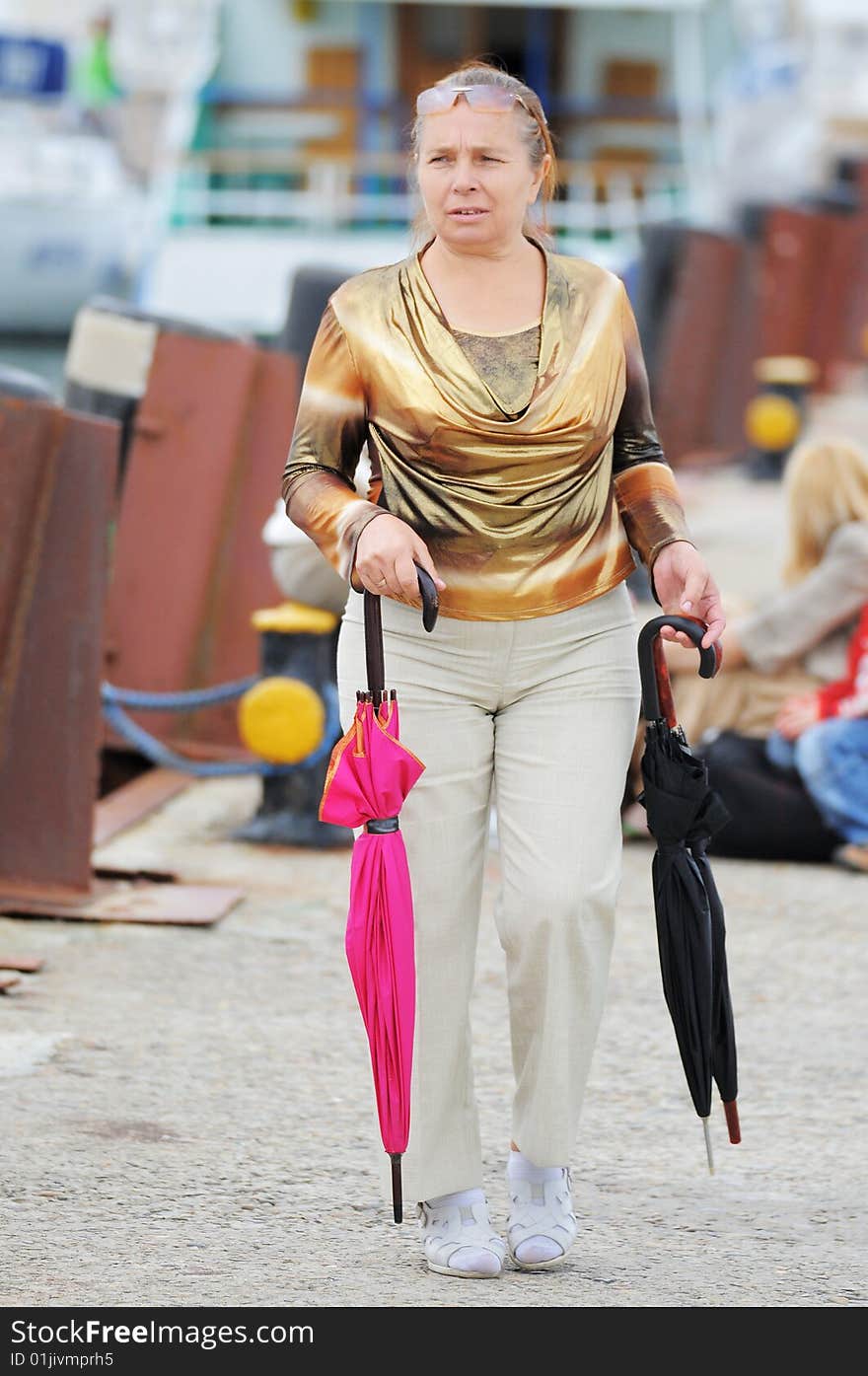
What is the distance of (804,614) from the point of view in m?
6.31

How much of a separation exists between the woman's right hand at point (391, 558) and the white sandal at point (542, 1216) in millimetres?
937

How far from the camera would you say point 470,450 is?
310 centimetres

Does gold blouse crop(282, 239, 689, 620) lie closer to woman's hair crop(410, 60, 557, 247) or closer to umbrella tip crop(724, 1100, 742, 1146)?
woman's hair crop(410, 60, 557, 247)

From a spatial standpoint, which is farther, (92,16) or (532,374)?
(92,16)

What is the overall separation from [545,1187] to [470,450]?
1134 mm

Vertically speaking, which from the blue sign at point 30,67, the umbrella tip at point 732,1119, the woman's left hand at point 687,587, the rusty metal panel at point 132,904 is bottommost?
the rusty metal panel at point 132,904

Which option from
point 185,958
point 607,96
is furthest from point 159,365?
point 607,96

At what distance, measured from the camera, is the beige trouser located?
3.15 metres

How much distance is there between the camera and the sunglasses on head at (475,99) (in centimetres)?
311

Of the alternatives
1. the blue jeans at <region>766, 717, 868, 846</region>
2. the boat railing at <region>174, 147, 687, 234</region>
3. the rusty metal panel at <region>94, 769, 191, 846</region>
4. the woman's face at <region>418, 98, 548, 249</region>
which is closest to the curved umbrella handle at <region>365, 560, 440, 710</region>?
the woman's face at <region>418, 98, 548, 249</region>

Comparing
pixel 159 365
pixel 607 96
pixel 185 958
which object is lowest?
pixel 185 958

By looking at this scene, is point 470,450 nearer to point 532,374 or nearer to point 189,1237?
Result: point 532,374

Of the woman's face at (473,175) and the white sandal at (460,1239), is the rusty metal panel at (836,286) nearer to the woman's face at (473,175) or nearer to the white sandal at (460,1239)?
the woman's face at (473,175)

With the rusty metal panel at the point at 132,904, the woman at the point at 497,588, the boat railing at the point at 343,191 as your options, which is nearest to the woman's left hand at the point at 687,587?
the woman at the point at 497,588
